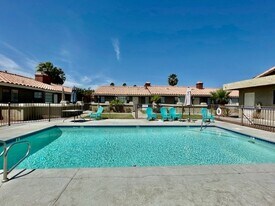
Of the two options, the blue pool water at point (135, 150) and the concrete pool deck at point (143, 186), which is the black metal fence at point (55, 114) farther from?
the concrete pool deck at point (143, 186)

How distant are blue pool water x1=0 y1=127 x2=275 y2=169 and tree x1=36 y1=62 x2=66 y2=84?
45085 mm

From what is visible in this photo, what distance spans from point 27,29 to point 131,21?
9977 millimetres

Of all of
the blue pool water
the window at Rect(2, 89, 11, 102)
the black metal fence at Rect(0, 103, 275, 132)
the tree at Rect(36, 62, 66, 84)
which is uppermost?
the tree at Rect(36, 62, 66, 84)

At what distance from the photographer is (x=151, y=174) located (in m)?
3.93

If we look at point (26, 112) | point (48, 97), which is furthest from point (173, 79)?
point (26, 112)

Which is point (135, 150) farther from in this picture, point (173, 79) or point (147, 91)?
point (173, 79)

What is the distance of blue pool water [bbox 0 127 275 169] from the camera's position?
6.07 m

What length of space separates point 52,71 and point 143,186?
54.7 metres

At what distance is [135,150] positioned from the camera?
295 inches

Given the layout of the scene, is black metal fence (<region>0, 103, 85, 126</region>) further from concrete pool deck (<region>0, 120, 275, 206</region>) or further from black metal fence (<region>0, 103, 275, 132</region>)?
concrete pool deck (<region>0, 120, 275, 206</region>)

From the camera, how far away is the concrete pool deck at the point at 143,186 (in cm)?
292

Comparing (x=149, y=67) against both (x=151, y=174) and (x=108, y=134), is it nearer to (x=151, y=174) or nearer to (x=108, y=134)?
(x=108, y=134)

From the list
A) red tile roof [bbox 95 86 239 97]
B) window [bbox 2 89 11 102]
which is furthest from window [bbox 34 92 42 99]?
red tile roof [bbox 95 86 239 97]

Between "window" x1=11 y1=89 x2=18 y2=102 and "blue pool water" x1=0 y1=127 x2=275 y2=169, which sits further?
"window" x1=11 y1=89 x2=18 y2=102
